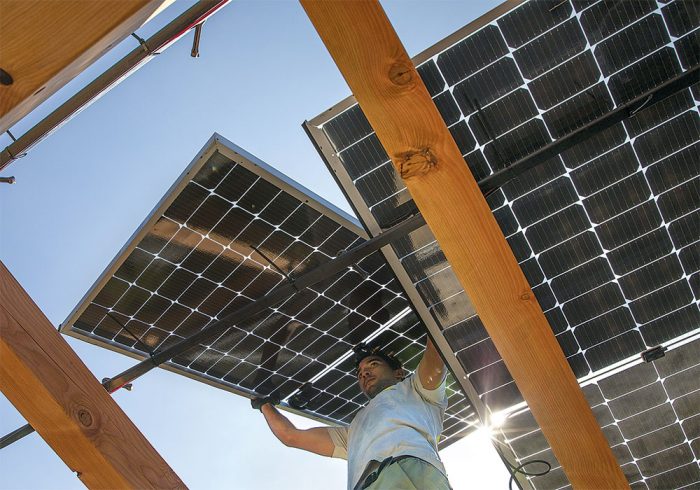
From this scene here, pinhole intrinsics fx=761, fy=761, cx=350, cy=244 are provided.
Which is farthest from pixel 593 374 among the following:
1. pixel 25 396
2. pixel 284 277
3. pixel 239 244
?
pixel 25 396

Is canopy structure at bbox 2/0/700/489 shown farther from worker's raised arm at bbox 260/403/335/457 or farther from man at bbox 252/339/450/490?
worker's raised arm at bbox 260/403/335/457

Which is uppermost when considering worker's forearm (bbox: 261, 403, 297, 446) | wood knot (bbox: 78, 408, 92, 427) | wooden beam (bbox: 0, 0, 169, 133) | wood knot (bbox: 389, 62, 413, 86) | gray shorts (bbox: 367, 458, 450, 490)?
wood knot (bbox: 389, 62, 413, 86)

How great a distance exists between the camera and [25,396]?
463cm

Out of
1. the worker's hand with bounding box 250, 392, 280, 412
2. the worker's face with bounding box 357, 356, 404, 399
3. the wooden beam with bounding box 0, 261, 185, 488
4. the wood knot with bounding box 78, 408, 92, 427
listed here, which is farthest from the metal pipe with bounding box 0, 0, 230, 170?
the worker's face with bounding box 357, 356, 404, 399

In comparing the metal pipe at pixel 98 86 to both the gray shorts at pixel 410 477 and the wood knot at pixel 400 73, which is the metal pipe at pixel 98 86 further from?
the gray shorts at pixel 410 477

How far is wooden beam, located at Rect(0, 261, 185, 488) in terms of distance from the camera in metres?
4.53

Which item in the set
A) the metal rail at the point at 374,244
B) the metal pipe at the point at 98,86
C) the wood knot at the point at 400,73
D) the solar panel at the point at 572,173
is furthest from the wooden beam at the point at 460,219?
the metal pipe at the point at 98,86

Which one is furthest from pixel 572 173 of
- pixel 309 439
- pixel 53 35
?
pixel 53 35

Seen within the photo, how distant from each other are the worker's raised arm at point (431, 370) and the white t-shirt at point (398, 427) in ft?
0.14

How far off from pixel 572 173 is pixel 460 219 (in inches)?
95.3

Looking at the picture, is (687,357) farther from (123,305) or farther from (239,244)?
(123,305)

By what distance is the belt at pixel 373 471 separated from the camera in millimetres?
5488

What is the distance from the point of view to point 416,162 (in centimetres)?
447

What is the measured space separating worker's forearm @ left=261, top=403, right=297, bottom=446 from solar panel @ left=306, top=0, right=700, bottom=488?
5.47 ft
